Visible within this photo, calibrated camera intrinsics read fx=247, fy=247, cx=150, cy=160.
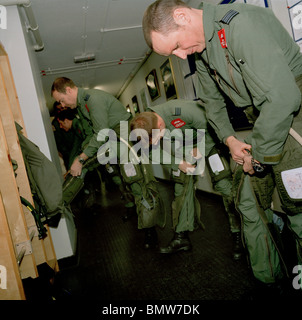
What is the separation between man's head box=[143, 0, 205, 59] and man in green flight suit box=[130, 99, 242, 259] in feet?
3.12

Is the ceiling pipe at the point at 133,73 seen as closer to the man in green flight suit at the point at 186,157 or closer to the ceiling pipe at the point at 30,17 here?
the ceiling pipe at the point at 30,17

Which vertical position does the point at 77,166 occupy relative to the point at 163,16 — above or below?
below

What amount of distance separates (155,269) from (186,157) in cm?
93

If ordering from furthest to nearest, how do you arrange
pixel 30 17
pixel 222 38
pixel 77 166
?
pixel 30 17
pixel 77 166
pixel 222 38

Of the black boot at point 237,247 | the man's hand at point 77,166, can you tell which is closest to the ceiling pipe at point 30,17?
the man's hand at point 77,166

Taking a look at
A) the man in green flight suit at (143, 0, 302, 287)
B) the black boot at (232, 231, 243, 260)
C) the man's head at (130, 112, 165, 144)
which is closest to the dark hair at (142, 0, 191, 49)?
the man in green flight suit at (143, 0, 302, 287)

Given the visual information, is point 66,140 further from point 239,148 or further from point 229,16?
point 229,16

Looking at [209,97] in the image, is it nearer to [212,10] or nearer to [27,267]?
[212,10]

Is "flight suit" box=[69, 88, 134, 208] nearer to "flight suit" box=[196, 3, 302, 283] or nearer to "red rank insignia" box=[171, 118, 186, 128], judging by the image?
"red rank insignia" box=[171, 118, 186, 128]

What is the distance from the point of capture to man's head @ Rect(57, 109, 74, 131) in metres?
3.46

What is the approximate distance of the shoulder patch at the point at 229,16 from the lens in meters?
0.89

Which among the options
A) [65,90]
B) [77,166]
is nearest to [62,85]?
[65,90]

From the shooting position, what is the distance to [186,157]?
2.14 m

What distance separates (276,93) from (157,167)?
4.97 metres
